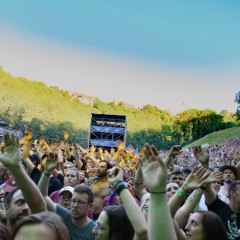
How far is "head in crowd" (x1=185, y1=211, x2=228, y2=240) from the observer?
116 inches

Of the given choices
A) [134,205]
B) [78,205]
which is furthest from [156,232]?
[78,205]

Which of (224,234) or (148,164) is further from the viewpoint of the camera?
(224,234)

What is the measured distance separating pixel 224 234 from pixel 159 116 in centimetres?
13260

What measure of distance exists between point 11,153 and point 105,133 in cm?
3358

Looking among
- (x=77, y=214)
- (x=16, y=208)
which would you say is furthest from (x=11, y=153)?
(x=77, y=214)

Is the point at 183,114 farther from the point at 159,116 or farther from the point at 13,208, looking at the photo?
the point at 13,208

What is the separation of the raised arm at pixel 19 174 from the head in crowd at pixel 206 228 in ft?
3.16

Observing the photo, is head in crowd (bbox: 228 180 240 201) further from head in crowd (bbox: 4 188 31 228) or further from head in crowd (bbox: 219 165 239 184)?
head in crowd (bbox: 4 188 31 228)

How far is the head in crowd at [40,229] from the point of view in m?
1.77

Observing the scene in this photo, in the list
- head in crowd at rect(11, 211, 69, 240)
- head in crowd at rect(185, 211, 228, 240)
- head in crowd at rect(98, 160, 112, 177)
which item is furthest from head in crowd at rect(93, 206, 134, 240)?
head in crowd at rect(98, 160, 112, 177)

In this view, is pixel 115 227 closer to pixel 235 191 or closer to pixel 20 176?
pixel 20 176

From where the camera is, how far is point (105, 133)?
3650 centimetres

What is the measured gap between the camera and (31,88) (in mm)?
105438

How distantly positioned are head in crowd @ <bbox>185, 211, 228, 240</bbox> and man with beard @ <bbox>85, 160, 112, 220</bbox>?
7.97 feet
